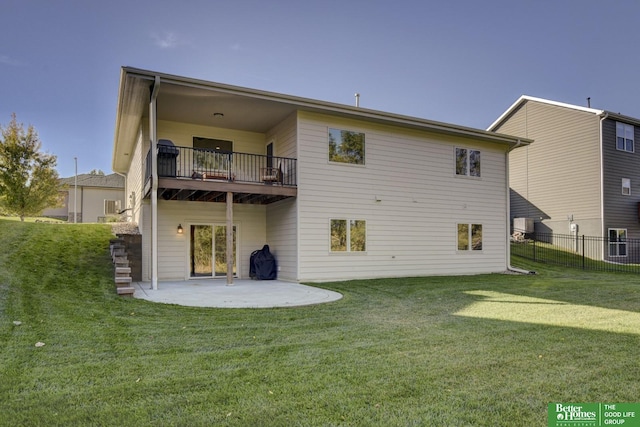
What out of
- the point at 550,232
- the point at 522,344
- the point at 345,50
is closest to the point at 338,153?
the point at 345,50

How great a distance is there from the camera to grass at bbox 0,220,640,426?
2.88 m

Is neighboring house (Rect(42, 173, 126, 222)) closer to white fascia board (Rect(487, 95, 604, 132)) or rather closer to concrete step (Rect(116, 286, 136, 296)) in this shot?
concrete step (Rect(116, 286, 136, 296))

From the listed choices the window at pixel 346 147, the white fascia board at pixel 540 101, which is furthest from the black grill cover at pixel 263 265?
the white fascia board at pixel 540 101

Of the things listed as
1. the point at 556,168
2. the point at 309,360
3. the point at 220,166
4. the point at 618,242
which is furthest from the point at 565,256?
the point at 309,360

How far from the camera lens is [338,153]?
11.8 m

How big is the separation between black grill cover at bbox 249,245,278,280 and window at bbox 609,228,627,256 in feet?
51.3

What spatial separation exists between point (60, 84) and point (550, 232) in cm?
2678

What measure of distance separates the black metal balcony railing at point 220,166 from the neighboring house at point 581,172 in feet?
49.1

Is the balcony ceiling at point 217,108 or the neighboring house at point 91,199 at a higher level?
the balcony ceiling at point 217,108

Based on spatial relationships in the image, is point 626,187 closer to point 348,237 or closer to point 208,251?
point 348,237

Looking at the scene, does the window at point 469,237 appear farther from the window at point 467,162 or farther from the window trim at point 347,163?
the window trim at point 347,163

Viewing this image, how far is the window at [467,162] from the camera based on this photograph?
45.4ft

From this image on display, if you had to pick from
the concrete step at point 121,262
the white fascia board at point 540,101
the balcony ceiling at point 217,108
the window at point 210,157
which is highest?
the white fascia board at point 540,101

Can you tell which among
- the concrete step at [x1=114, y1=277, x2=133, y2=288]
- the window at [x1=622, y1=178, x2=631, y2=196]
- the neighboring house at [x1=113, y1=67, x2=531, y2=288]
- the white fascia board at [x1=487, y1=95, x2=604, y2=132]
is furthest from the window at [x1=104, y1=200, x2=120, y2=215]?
the window at [x1=622, y1=178, x2=631, y2=196]
